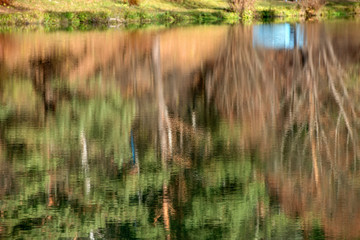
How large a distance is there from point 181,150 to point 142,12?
37.7 meters

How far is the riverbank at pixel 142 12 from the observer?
43219mm

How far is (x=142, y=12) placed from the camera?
46938 mm

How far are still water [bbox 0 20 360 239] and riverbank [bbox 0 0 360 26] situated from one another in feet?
75.7

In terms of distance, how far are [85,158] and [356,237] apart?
428 cm

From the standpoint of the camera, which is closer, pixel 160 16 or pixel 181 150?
pixel 181 150

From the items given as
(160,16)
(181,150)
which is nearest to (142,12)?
(160,16)

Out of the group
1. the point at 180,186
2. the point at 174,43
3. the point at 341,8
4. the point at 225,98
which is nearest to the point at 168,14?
the point at 341,8

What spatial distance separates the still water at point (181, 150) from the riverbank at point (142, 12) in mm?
23068

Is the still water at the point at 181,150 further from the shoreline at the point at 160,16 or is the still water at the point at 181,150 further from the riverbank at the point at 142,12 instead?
the riverbank at the point at 142,12

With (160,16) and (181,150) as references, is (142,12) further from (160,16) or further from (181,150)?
(181,150)

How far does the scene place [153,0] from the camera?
52219mm

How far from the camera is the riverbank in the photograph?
43219mm

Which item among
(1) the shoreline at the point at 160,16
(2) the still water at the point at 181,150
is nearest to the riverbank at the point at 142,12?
(1) the shoreline at the point at 160,16

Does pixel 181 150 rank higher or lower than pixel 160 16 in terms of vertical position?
higher
